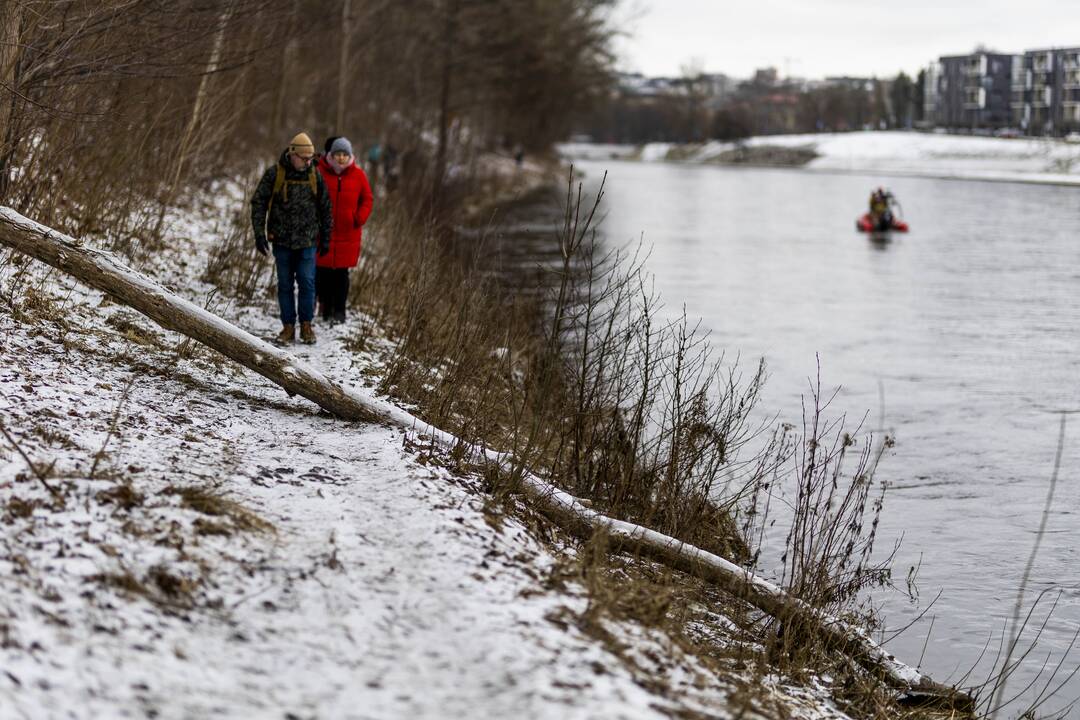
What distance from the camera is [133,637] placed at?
4.64 metres

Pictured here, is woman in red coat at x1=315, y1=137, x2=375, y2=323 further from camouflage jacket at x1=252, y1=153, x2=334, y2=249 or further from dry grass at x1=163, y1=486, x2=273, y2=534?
dry grass at x1=163, y1=486, x2=273, y2=534

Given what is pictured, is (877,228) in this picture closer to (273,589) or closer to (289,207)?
(289,207)

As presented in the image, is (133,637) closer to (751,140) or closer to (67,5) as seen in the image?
(67,5)

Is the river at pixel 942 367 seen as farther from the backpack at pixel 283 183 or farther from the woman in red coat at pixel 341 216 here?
the backpack at pixel 283 183

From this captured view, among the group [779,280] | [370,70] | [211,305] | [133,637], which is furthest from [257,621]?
[370,70]

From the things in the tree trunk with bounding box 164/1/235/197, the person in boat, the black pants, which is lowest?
the black pants

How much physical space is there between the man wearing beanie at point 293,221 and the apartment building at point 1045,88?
131 m

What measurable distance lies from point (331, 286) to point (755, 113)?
177206mm

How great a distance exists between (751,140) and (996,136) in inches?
1516

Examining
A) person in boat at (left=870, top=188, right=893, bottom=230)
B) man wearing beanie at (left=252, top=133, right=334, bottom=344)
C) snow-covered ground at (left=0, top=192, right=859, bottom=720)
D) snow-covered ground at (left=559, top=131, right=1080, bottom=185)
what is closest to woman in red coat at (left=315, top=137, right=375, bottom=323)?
man wearing beanie at (left=252, top=133, right=334, bottom=344)

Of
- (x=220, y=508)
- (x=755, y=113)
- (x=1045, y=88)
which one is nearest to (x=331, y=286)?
(x=220, y=508)

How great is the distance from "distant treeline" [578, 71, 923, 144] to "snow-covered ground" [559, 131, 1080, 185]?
18.0 metres

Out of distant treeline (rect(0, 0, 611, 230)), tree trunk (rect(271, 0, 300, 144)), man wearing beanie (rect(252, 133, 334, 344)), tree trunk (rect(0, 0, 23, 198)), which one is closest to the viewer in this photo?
tree trunk (rect(0, 0, 23, 198))

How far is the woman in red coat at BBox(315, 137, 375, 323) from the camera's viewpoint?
1094cm
